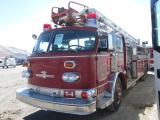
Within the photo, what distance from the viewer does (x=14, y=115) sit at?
5.33 meters

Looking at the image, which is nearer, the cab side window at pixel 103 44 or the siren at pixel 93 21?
the cab side window at pixel 103 44

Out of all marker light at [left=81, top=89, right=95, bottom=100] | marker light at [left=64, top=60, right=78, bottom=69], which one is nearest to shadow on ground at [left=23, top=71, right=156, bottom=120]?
marker light at [left=81, top=89, right=95, bottom=100]

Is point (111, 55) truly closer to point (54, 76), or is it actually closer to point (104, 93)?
point (104, 93)

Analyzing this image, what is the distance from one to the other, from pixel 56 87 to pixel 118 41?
278 centimetres

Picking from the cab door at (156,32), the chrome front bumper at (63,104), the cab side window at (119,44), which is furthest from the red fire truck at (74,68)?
the cab door at (156,32)

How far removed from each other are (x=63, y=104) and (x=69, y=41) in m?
1.67

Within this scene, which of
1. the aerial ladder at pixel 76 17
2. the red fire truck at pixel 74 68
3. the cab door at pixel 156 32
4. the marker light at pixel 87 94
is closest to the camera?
the cab door at pixel 156 32

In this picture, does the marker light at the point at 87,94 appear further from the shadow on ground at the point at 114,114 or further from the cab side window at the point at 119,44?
the cab side window at the point at 119,44

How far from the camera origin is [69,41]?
4938 millimetres

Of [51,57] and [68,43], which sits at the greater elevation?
[68,43]

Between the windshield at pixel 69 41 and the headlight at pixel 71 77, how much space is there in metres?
0.61

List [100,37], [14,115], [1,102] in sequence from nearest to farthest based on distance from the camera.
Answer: [100,37]
[14,115]
[1,102]

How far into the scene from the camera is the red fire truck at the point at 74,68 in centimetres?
418

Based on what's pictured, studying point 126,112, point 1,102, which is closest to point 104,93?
point 126,112
